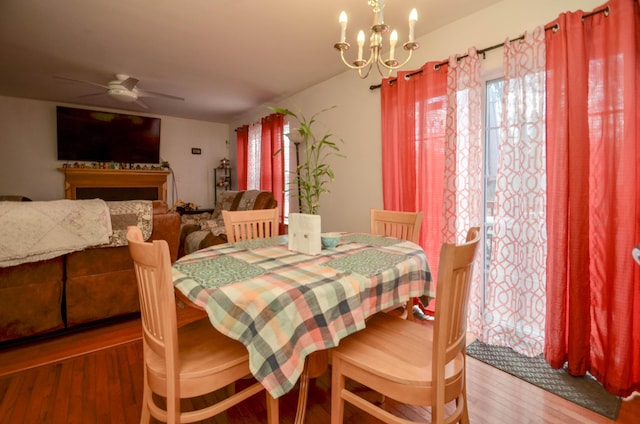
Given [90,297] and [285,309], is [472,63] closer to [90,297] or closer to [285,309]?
[285,309]

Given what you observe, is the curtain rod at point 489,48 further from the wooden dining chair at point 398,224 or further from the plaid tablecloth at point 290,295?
the plaid tablecloth at point 290,295

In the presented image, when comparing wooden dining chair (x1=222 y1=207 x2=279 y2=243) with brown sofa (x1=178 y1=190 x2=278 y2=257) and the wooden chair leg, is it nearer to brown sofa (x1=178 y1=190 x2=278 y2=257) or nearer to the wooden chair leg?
the wooden chair leg

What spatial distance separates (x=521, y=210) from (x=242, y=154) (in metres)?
4.78

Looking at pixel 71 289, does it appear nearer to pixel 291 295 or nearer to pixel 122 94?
pixel 291 295

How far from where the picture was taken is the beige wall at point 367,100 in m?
2.08

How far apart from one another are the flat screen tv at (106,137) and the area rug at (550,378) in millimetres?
5926

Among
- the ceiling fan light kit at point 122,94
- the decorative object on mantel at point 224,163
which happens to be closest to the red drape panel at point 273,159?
the decorative object on mantel at point 224,163

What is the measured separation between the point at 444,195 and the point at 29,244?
3006 millimetres

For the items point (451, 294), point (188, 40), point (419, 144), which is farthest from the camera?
point (188, 40)

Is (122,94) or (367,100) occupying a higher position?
(122,94)

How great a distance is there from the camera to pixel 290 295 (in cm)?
100

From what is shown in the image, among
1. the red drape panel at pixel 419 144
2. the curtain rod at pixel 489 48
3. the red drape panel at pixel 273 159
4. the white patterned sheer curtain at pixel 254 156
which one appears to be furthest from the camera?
the white patterned sheer curtain at pixel 254 156

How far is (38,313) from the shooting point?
2.12 m

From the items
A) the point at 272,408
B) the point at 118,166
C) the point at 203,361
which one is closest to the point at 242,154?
the point at 118,166
